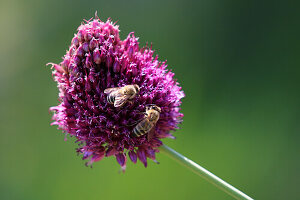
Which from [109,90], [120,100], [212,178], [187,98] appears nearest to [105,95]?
[109,90]

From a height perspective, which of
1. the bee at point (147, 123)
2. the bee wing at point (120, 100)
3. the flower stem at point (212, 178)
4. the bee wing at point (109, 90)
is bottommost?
the flower stem at point (212, 178)

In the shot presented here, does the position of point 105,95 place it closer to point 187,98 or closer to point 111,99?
point 111,99

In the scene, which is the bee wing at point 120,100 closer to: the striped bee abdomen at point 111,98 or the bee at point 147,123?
the striped bee abdomen at point 111,98

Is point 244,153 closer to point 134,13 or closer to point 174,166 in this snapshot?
point 174,166

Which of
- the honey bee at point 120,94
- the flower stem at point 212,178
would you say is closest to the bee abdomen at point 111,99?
the honey bee at point 120,94

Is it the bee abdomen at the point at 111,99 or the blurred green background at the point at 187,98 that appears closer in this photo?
the bee abdomen at the point at 111,99
